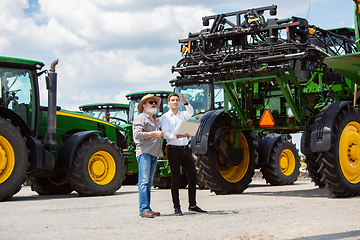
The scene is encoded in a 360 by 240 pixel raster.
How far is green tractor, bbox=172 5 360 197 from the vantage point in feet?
25.9

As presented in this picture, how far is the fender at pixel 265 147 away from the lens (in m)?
12.9

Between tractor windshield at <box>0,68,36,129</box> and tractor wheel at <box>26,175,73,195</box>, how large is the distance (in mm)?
2172

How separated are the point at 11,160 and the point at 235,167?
4.51 metres

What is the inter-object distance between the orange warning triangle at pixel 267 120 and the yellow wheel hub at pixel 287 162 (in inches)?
192

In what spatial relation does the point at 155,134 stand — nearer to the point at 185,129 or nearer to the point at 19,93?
the point at 185,129

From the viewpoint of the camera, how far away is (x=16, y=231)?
4953 mm

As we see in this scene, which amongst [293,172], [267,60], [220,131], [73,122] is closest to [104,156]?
[73,122]

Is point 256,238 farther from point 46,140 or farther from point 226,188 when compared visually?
point 46,140

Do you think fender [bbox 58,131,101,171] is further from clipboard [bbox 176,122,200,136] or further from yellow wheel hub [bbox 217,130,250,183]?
clipboard [bbox 176,122,200,136]

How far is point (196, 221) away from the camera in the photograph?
18.1 feet

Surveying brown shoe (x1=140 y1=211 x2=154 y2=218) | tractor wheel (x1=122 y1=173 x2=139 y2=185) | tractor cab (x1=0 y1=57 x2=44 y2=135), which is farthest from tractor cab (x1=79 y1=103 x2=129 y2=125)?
brown shoe (x1=140 y1=211 x2=154 y2=218)

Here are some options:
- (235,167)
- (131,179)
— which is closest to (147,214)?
(235,167)

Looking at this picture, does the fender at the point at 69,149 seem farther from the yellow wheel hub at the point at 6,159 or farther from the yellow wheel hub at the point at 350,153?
the yellow wheel hub at the point at 350,153

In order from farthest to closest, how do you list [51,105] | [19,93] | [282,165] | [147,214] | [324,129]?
[282,165] < [19,93] < [51,105] < [324,129] < [147,214]
